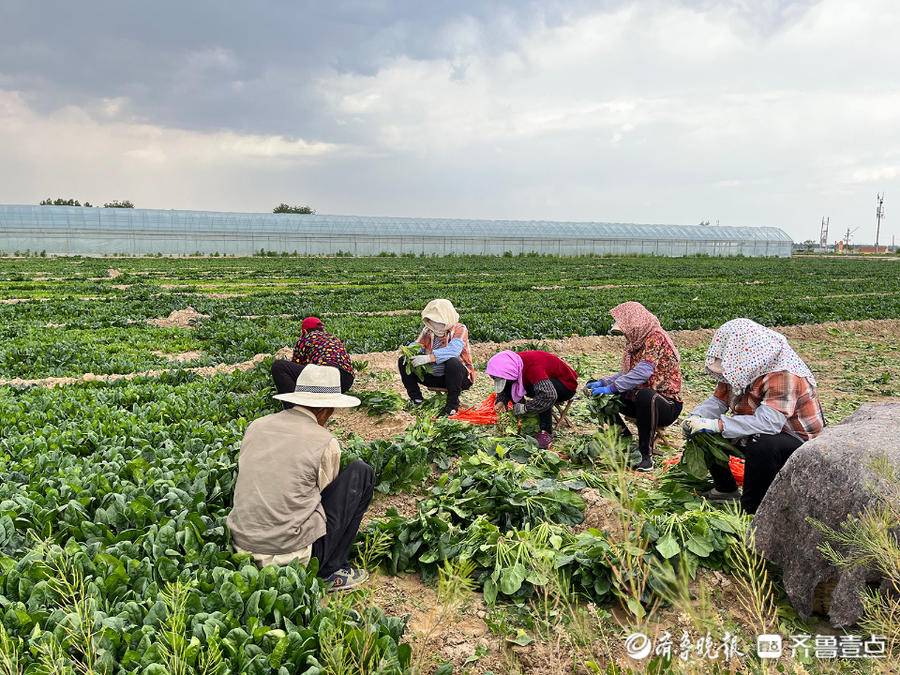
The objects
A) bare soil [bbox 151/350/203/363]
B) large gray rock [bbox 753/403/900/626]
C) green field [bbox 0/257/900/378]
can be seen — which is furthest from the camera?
green field [bbox 0/257/900/378]

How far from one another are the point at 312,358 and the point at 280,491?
4057 mm

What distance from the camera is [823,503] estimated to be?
3578 millimetres

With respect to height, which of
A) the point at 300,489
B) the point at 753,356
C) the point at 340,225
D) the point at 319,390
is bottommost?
the point at 300,489

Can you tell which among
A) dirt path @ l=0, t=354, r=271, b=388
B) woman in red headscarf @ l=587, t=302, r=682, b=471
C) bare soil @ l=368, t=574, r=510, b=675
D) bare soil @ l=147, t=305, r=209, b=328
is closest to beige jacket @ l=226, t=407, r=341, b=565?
bare soil @ l=368, t=574, r=510, b=675

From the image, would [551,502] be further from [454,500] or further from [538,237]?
[538,237]

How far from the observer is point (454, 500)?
4.87 m

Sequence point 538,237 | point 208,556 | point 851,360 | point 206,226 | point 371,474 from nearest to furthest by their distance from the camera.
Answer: point 208,556 → point 371,474 → point 851,360 → point 206,226 → point 538,237

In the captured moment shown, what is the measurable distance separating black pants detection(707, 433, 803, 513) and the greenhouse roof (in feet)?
179

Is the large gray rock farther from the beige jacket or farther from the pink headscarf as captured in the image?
the pink headscarf

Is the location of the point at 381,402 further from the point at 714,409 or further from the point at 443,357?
the point at 714,409

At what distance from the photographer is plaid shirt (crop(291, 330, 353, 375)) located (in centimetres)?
766

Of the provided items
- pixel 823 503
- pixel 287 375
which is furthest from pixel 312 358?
pixel 823 503

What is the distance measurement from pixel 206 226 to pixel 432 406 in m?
51.1

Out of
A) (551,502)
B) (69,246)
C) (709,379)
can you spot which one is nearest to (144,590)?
(551,502)
